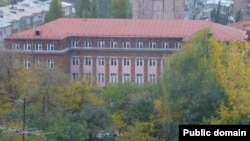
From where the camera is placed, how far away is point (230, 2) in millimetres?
34844

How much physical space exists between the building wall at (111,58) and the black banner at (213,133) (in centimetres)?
1620

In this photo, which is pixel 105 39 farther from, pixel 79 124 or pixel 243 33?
pixel 79 124

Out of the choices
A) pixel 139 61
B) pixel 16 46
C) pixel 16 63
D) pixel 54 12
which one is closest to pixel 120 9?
pixel 54 12

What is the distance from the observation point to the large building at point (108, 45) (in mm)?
21516

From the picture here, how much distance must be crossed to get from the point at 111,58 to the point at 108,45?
1.11 ft

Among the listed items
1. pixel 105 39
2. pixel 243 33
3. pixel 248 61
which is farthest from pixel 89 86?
pixel 243 33

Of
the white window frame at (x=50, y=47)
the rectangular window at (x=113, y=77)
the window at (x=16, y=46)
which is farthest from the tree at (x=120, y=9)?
the window at (x=16, y=46)

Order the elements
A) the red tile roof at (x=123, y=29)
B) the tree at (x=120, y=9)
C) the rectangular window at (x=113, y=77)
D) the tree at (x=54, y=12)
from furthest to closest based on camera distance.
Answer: the tree at (x=120, y=9) → the tree at (x=54, y=12) → the rectangular window at (x=113, y=77) → the red tile roof at (x=123, y=29)

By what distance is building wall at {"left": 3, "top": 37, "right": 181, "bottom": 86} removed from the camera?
2175cm

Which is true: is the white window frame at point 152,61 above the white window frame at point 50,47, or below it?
below

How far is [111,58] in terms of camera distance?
2208cm

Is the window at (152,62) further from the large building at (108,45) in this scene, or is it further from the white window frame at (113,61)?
the white window frame at (113,61)

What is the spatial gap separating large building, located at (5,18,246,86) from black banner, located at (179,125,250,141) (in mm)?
15958

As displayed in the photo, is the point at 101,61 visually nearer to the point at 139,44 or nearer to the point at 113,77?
the point at 113,77
